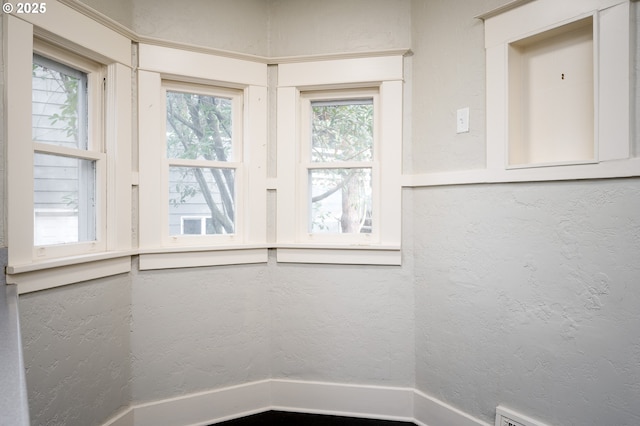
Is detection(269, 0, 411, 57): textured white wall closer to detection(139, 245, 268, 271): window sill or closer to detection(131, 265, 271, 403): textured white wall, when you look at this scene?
detection(139, 245, 268, 271): window sill

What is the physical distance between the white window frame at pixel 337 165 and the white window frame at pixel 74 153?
94 centimetres

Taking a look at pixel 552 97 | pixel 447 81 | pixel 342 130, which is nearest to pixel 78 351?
pixel 342 130

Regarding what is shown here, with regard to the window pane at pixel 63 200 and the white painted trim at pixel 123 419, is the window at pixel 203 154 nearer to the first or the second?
the window pane at pixel 63 200

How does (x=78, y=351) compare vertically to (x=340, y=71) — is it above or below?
below

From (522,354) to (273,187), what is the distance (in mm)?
1729

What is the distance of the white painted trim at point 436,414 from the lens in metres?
2.40

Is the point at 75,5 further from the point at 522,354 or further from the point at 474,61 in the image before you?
the point at 522,354

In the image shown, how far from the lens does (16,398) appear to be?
62 cm

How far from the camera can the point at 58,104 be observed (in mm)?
2154

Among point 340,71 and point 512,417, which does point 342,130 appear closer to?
point 340,71

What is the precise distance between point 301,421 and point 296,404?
0.15m

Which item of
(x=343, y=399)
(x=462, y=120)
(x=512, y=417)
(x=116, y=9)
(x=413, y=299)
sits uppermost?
(x=116, y=9)

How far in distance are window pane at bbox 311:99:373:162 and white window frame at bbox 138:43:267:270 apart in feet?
1.19

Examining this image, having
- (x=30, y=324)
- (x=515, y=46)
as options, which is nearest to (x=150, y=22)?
(x=30, y=324)
